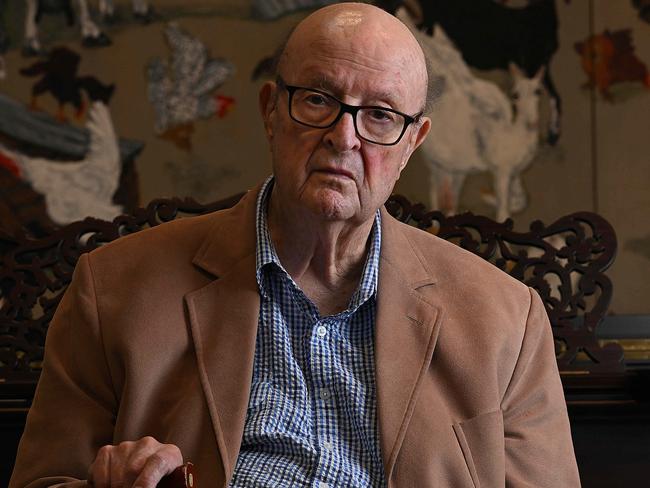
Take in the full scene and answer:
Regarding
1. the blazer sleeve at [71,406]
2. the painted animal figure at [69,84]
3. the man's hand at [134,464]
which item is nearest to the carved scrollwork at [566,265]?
the blazer sleeve at [71,406]

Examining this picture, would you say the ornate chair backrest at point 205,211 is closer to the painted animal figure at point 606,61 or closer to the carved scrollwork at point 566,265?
the carved scrollwork at point 566,265

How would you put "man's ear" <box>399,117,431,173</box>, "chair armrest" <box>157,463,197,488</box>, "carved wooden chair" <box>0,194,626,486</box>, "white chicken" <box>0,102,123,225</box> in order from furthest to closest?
"white chicken" <box>0,102,123,225</box>, "carved wooden chair" <box>0,194,626,486</box>, "man's ear" <box>399,117,431,173</box>, "chair armrest" <box>157,463,197,488</box>

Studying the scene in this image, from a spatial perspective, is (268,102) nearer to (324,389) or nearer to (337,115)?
(337,115)

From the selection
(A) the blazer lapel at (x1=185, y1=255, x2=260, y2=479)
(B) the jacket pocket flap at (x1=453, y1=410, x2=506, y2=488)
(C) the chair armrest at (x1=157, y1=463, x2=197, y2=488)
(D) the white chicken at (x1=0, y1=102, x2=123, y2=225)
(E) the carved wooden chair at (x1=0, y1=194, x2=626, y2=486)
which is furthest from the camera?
(D) the white chicken at (x1=0, y1=102, x2=123, y2=225)

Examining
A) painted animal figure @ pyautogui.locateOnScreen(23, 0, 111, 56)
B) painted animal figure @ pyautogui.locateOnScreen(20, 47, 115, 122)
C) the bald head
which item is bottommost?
painted animal figure @ pyautogui.locateOnScreen(20, 47, 115, 122)

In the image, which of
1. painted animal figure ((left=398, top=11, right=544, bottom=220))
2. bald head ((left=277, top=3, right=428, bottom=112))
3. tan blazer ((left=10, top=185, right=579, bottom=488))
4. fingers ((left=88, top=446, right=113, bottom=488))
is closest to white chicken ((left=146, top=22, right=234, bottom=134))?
painted animal figure ((left=398, top=11, right=544, bottom=220))

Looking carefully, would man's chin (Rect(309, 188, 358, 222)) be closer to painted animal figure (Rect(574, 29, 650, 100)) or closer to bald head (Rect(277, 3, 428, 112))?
bald head (Rect(277, 3, 428, 112))

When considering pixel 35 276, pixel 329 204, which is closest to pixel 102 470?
pixel 329 204

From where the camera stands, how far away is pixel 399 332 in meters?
2.82

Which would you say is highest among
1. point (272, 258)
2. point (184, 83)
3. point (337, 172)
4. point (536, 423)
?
point (337, 172)

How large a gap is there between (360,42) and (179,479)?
1.12 metres

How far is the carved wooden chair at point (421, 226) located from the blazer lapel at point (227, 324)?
0.79 m

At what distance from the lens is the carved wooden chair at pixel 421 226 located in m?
3.54

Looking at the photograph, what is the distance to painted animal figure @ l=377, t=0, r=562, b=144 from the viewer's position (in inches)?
237
